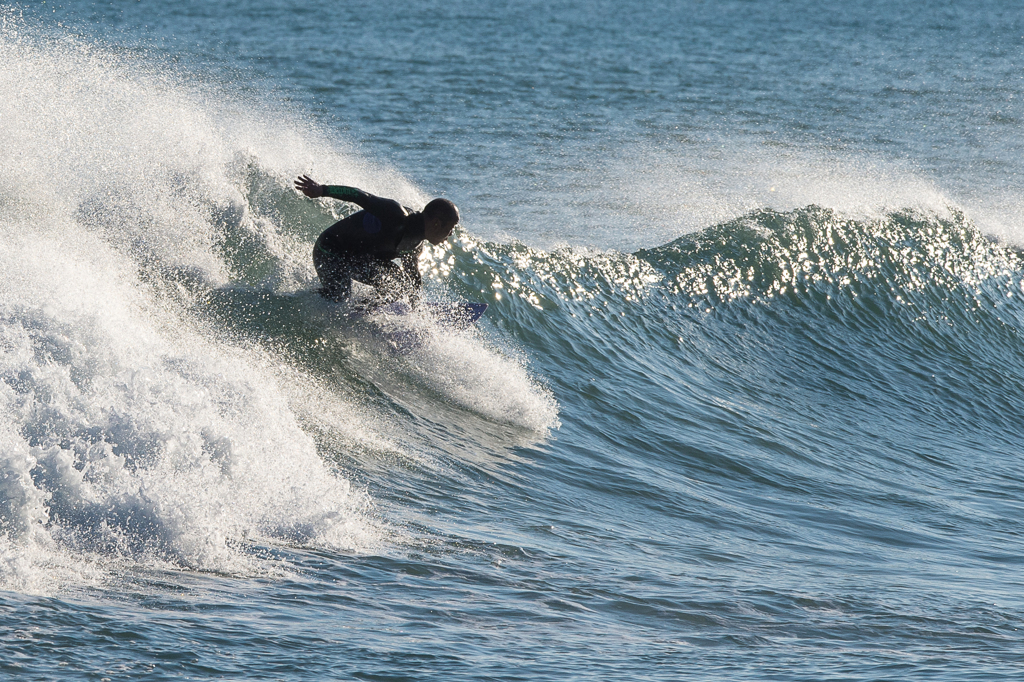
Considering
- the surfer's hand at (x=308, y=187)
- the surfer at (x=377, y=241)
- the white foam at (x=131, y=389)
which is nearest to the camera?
the white foam at (x=131, y=389)

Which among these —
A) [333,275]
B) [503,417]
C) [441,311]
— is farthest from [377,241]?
[503,417]

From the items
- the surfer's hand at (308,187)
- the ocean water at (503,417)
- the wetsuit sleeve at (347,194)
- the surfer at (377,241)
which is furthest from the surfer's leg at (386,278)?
the surfer's hand at (308,187)

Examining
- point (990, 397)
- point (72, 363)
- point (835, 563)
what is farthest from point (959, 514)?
point (72, 363)

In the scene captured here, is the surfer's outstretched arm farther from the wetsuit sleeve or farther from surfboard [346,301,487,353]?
surfboard [346,301,487,353]

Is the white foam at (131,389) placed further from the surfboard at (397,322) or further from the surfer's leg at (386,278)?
the surfer's leg at (386,278)

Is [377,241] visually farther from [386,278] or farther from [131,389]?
[131,389]

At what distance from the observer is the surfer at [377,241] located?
897 cm

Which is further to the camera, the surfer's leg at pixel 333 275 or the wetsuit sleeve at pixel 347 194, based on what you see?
the surfer's leg at pixel 333 275

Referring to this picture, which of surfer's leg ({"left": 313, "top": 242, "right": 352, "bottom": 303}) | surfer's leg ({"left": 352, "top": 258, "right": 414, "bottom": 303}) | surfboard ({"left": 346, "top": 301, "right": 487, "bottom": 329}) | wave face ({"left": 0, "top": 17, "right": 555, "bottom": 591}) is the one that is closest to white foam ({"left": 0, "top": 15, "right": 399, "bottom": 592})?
wave face ({"left": 0, "top": 17, "right": 555, "bottom": 591})

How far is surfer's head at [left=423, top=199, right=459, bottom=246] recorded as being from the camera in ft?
29.2

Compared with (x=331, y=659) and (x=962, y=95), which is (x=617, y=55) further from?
(x=331, y=659)

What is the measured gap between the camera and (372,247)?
927 cm

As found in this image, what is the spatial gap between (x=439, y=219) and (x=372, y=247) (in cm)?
68

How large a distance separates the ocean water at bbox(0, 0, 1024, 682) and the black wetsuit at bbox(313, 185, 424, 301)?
44 centimetres
